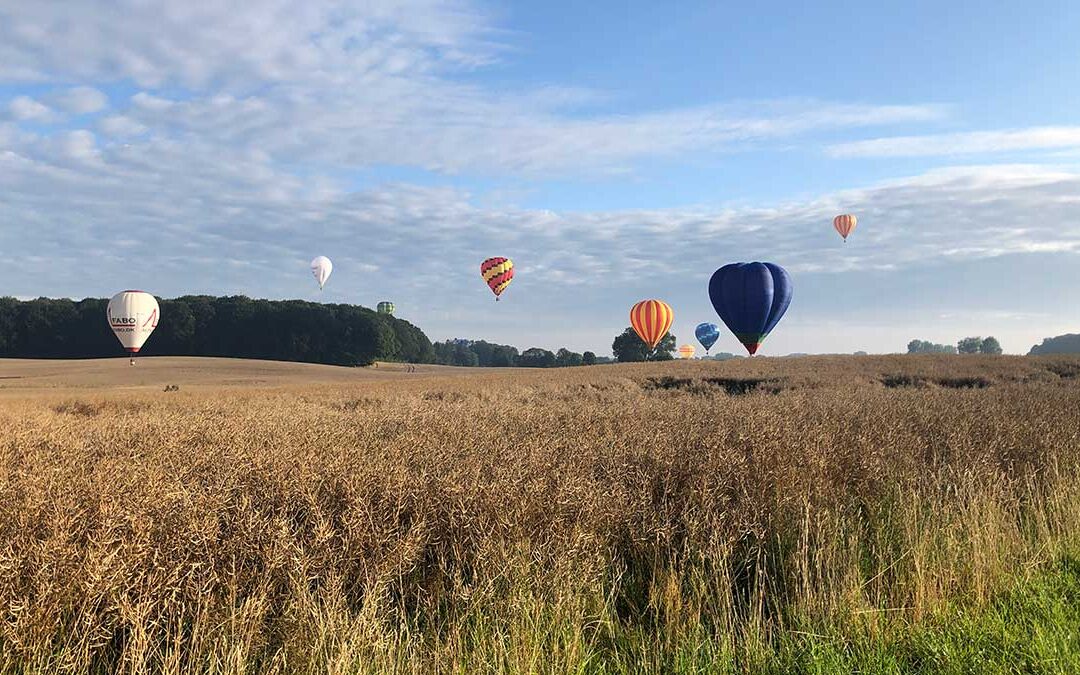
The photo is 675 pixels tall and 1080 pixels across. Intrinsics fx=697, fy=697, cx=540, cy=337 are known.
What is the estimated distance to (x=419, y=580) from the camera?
4719mm

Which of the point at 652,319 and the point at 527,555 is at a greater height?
the point at 652,319

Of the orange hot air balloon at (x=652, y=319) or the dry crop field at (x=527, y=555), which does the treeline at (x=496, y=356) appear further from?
the dry crop field at (x=527, y=555)

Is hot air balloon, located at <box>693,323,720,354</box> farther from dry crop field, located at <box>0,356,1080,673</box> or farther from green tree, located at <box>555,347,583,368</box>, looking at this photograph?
dry crop field, located at <box>0,356,1080,673</box>

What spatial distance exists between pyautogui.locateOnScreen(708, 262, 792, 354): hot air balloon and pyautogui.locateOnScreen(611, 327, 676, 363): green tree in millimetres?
55655

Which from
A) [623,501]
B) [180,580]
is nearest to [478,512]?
[623,501]

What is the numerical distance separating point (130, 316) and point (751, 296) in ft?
171

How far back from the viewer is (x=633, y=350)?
345 ft

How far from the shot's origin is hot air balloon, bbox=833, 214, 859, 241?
58.9 metres

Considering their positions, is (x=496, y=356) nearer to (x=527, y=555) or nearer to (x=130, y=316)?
(x=130, y=316)

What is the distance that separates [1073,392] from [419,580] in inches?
614

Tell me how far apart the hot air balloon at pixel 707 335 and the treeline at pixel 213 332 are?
1602 inches

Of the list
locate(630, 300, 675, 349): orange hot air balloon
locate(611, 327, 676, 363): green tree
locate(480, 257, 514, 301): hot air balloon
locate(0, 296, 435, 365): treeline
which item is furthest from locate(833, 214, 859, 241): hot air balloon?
locate(0, 296, 435, 365): treeline

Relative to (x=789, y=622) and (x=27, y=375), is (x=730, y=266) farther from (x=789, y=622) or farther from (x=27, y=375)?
(x=27, y=375)

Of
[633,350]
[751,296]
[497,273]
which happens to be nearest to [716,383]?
[751,296]
